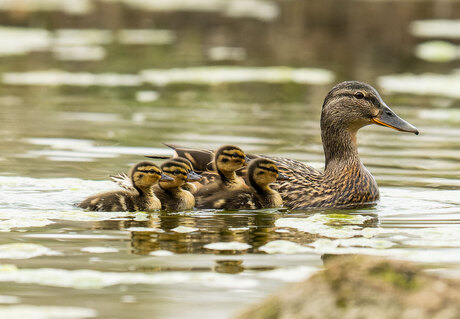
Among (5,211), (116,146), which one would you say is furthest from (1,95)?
(5,211)

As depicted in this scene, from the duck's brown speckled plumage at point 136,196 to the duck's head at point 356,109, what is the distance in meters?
1.76

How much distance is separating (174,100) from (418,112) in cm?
316

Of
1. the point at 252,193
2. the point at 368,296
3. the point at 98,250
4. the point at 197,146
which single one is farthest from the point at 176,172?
the point at 368,296

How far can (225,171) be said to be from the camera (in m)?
7.24

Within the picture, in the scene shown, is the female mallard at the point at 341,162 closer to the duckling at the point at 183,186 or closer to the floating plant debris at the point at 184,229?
the duckling at the point at 183,186

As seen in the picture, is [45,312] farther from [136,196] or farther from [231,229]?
[136,196]

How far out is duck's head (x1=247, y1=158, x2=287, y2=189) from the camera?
7125mm

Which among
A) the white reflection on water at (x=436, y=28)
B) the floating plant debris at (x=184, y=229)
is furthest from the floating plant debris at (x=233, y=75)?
the floating plant debris at (x=184, y=229)

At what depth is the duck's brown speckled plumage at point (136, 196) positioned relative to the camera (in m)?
6.86

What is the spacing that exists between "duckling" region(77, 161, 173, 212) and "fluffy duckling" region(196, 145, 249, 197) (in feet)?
1.29

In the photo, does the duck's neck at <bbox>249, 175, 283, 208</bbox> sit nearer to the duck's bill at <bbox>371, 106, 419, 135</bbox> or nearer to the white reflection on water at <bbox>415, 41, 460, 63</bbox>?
the duck's bill at <bbox>371, 106, 419, 135</bbox>

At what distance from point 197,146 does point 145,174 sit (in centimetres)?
300

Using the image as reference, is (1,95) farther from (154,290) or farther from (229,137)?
(154,290)

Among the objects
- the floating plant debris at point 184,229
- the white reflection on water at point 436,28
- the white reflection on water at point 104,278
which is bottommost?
the white reflection on water at point 104,278
